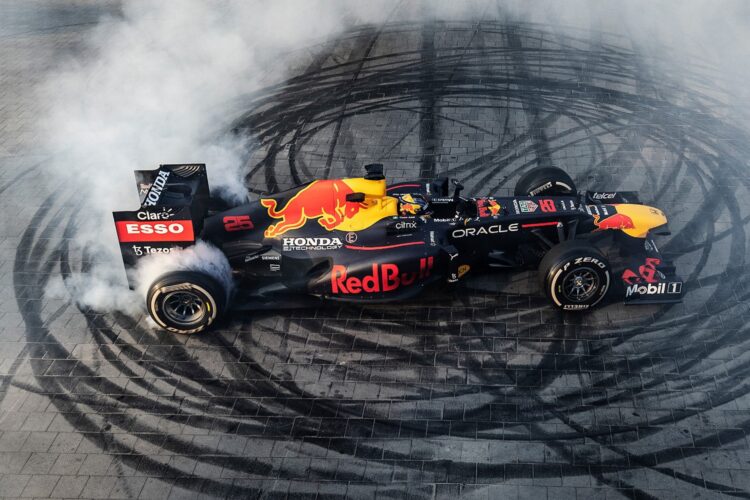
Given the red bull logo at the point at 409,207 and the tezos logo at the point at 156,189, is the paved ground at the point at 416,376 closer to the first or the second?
the red bull logo at the point at 409,207

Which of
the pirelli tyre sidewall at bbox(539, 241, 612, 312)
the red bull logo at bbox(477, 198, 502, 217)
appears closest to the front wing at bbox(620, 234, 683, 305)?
the pirelli tyre sidewall at bbox(539, 241, 612, 312)

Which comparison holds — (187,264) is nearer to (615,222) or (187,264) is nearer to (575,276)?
(575,276)

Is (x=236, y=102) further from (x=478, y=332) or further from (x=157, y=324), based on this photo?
(x=478, y=332)

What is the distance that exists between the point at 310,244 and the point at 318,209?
0.58 m

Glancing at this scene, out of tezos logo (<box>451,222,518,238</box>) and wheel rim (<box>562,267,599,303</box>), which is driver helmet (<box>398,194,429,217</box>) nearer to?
tezos logo (<box>451,222,518,238</box>)

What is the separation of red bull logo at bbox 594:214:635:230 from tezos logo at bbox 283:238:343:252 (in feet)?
13.0

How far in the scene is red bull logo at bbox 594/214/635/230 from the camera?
12320 millimetres

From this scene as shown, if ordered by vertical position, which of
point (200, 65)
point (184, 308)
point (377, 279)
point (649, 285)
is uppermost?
point (200, 65)

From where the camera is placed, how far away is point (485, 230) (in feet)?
39.5

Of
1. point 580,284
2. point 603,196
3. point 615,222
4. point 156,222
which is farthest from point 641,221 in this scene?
point 156,222

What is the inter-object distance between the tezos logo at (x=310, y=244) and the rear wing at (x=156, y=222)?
1354 mm

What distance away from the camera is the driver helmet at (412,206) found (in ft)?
39.4

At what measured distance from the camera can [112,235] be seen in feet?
46.3

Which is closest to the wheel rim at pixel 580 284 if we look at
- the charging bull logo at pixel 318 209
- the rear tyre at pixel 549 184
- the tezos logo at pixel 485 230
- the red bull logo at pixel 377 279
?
the tezos logo at pixel 485 230
